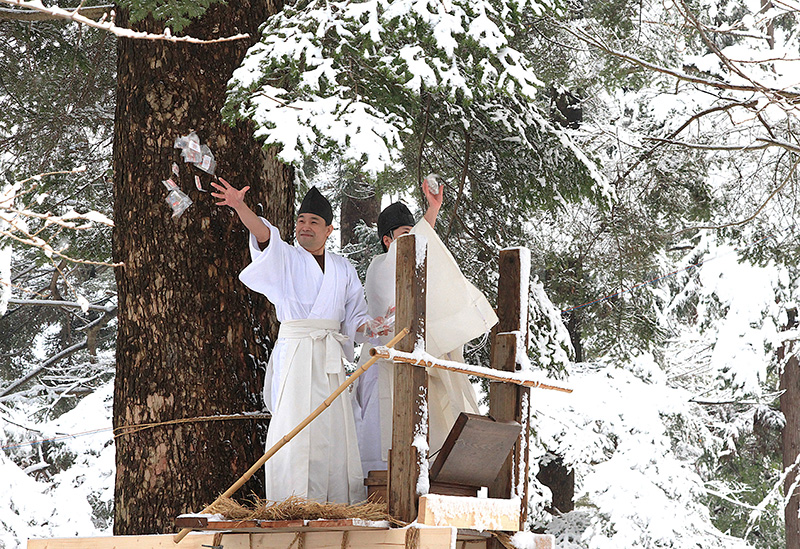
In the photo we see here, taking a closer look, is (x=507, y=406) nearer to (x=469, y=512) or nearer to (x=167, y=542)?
(x=469, y=512)

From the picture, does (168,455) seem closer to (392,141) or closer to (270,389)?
(270,389)

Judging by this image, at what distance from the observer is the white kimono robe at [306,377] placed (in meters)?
4.02

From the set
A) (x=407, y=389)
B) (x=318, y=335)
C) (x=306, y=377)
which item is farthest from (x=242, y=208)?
(x=407, y=389)

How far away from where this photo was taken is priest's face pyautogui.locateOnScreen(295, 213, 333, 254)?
14.4ft

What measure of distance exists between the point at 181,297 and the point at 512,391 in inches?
59.2

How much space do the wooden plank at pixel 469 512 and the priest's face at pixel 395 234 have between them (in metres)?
1.36

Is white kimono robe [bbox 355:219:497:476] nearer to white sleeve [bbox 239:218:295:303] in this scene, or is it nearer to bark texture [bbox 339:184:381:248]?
white sleeve [bbox 239:218:295:303]

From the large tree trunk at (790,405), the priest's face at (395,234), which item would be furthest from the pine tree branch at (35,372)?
the large tree trunk at (790,405)

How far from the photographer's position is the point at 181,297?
4.30m

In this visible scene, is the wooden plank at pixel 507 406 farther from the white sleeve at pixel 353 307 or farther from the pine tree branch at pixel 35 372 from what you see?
the pine tree branch at pixel 35 372

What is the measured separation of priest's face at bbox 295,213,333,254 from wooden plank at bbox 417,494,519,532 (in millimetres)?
1363

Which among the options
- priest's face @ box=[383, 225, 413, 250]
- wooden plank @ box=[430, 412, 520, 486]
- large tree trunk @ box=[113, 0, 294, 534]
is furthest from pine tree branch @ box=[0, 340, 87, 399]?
wooden plank @ box=[430, 412, 520, 486]

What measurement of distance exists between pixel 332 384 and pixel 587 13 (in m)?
5.99

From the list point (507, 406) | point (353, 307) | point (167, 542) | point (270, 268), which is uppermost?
point (270, 268)
